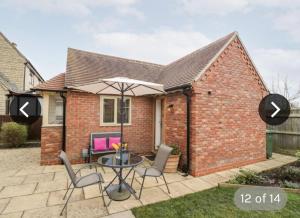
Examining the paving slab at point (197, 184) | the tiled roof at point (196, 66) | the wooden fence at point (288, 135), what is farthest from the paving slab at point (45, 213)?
the wooden fence at point (288, 135)

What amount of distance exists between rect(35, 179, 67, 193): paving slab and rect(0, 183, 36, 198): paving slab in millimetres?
166

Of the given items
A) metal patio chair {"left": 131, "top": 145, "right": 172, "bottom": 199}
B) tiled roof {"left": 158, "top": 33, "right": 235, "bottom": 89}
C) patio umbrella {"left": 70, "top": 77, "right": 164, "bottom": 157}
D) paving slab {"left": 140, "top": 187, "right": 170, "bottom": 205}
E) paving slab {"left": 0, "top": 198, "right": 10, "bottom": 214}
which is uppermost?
tiled roof {"left": 158, "top": 33, "right": 235, "bottom": 89}

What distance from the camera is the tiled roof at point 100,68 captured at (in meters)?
7.61

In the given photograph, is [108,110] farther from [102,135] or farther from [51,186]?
[51,186]

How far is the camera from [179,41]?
12.8 meters

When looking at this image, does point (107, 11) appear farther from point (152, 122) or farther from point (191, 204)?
point (191, 204)

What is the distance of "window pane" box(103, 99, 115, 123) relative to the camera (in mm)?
7758

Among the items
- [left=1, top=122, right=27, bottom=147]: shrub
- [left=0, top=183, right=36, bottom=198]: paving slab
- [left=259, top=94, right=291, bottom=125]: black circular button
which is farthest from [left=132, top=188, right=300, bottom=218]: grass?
[left=1, top=122, right=27, bottom=147]: shrub

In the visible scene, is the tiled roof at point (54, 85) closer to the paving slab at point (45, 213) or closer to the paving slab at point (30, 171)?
the paving slab at point (30, 171)

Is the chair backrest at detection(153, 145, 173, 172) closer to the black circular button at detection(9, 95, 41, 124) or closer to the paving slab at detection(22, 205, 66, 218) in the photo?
the paving slab at detection(22, 205, 66, 218)

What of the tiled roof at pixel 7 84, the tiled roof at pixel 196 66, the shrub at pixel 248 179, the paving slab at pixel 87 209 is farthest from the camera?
the tiled roof at pixel 7 84

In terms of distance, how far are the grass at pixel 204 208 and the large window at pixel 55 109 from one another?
5291mm

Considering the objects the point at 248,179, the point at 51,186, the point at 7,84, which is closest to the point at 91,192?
the point at 51,186

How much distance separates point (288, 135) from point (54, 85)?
40.4 ft
